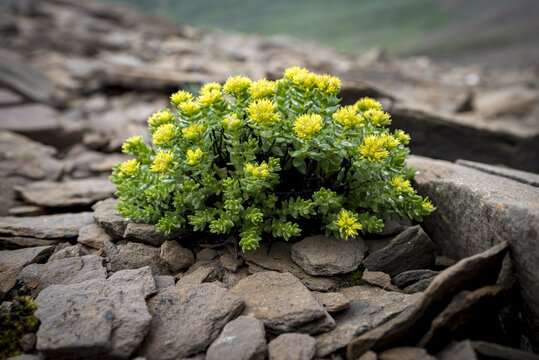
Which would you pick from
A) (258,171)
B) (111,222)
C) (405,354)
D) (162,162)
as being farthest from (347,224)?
(111,222)

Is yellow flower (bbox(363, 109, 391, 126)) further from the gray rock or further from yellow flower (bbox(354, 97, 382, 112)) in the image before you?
the gray rock

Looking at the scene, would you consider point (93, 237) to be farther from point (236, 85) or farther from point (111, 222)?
point (236, 85)

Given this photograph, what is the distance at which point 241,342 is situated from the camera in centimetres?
248

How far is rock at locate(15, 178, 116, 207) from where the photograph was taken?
4.67 meters

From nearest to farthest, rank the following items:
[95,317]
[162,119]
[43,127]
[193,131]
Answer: [95,317]
[193,131]
[162,119]
[43,127]

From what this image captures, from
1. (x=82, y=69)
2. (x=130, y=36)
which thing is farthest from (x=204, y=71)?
(x=130, y=36)

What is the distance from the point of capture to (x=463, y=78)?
2086cm

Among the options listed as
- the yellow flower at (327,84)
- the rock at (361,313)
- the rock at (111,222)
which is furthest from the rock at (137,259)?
the yellow flower at (327,84)

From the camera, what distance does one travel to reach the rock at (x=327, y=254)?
10.4 ft

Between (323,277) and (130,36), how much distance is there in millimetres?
17346

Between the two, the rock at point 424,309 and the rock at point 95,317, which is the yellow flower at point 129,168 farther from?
the rock at point 424,309

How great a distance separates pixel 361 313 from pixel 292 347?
636mm

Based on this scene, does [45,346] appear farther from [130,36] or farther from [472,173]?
[130,36]

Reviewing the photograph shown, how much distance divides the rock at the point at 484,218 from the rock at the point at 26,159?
209 inches
